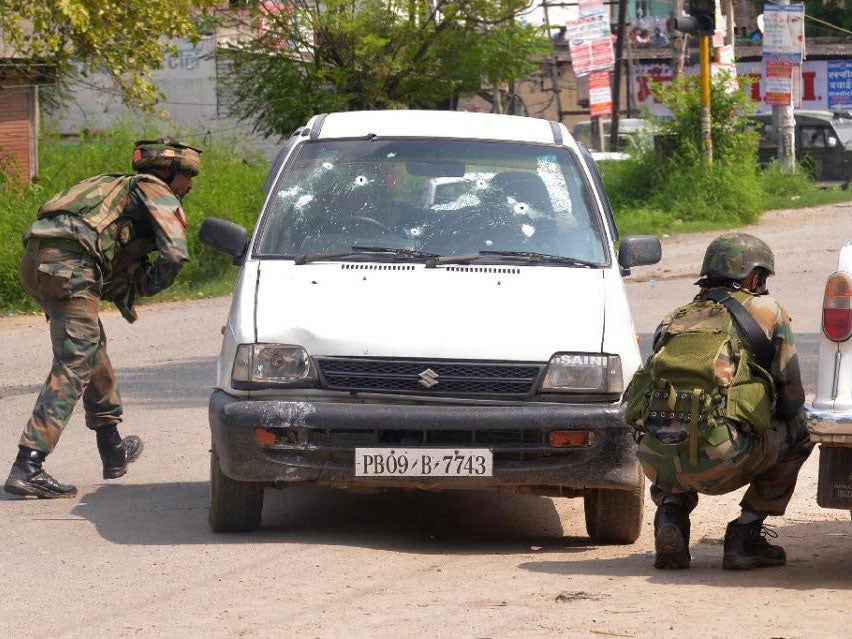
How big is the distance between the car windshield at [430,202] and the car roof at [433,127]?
63 mm

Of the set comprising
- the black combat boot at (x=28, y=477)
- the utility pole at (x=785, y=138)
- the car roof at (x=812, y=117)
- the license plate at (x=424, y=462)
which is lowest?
the black combat boot at (x=28, y=477)

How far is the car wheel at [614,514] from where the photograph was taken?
6145 mm

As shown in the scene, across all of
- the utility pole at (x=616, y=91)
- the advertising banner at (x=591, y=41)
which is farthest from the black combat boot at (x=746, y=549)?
the utility pole at (x=616, y=91)

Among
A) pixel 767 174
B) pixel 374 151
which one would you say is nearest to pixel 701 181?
pixel 767 174

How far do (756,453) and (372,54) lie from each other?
1746 cm

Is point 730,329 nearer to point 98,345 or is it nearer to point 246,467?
point 246,467

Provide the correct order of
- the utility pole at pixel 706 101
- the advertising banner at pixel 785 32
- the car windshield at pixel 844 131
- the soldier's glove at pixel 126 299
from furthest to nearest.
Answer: the car windshield at pixel 844 131, the advertising banner at pixel 785 32, the utility pole at pixel 706 101, the soldier's glove at pixel 126 299

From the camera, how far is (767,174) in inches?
980

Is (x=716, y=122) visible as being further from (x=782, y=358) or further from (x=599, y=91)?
(x=782, y=358)

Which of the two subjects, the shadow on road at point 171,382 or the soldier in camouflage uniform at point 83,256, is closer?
the soldier in camouflage uniform at point 83,256

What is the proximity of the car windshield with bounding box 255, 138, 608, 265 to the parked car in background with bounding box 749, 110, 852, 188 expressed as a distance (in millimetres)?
20413

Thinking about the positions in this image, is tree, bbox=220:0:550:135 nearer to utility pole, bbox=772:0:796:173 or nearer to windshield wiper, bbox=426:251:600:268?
utility pole, bbox=772:0:796:173

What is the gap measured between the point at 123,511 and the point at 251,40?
17117mm

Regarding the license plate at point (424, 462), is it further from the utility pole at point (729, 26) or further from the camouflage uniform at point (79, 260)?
the utility pole at point (729, 26)
